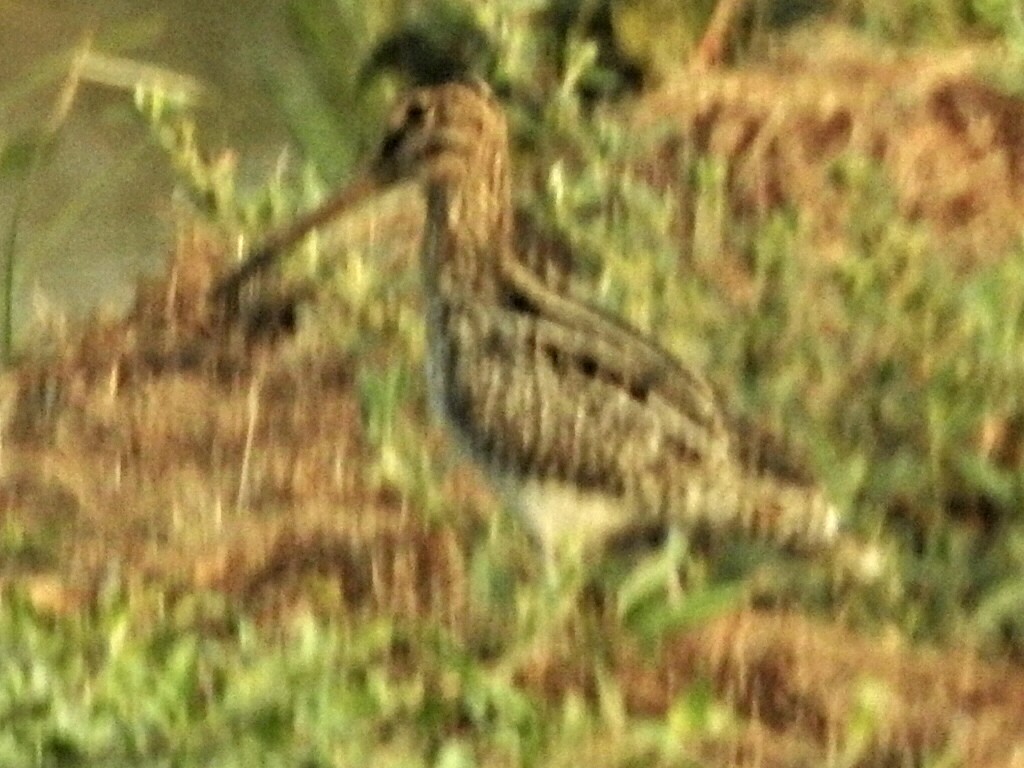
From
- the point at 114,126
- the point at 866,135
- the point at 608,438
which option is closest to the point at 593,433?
the point at 608,438

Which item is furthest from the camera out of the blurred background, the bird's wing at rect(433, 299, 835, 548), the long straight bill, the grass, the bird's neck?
the blurred background

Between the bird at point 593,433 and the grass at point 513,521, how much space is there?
7 cm

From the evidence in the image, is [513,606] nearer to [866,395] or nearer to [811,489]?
[811,489]

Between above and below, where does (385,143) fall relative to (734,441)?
above

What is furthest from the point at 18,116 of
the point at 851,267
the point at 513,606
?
the point at 513,606

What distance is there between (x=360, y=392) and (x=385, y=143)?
0.39m

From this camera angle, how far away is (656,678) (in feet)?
7.24

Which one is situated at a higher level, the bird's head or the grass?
the bird's head

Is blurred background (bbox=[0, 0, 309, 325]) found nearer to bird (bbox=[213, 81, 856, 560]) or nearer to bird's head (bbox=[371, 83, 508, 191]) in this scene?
bird's head (bbox=[371, 83, 508, 191])

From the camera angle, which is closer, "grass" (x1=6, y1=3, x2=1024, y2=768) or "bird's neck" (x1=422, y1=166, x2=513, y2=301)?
"grass" (x1=6, y1=3, x2=1024, y2=768)

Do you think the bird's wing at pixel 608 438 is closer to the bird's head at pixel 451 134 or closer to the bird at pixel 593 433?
the bird at pixel 593 433

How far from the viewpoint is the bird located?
7.64 feet

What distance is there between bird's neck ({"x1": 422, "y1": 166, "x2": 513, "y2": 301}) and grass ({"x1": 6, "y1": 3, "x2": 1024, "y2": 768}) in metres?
0.26

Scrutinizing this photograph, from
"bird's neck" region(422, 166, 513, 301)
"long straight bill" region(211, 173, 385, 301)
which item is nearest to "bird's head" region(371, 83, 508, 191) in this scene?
"bird's neck" region(422, 166, 513, 301)
